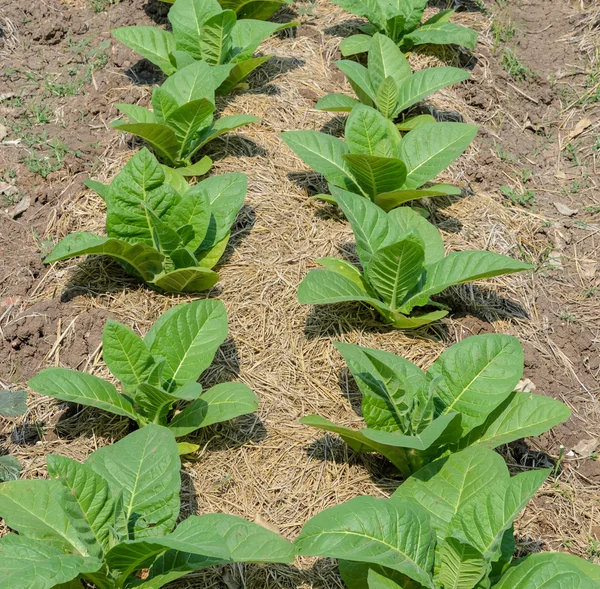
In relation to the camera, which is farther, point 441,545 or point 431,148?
point 431,148

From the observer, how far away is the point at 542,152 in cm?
394

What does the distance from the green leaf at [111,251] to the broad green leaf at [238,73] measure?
1266 mm

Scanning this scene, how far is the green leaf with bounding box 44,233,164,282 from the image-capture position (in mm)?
2699

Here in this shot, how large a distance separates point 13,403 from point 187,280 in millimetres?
782

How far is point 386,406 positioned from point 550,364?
86 cm

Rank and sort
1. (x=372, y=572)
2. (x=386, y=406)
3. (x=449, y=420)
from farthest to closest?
(x=386, y=406) → (x=449, y=420) → (x=372, y=572)

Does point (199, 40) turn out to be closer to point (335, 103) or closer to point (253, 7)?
point (253, 7)

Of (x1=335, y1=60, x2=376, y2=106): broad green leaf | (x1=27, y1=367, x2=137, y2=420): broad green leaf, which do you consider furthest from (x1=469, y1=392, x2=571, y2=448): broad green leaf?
(x1=335, y1=60, x2=376, y2=106): broad green leaf

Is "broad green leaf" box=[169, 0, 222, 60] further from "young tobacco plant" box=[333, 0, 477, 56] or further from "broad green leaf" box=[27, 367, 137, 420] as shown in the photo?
"broad green leaf" box=[27, 367, 137, 420]

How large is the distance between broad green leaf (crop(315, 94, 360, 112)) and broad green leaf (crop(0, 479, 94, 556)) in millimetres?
2140

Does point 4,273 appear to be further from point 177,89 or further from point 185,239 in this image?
point 177,89

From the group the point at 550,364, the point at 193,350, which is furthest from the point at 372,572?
the point at 550,364

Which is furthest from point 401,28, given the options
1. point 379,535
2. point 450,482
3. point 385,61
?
point 379,535

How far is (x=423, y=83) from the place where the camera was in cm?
356
